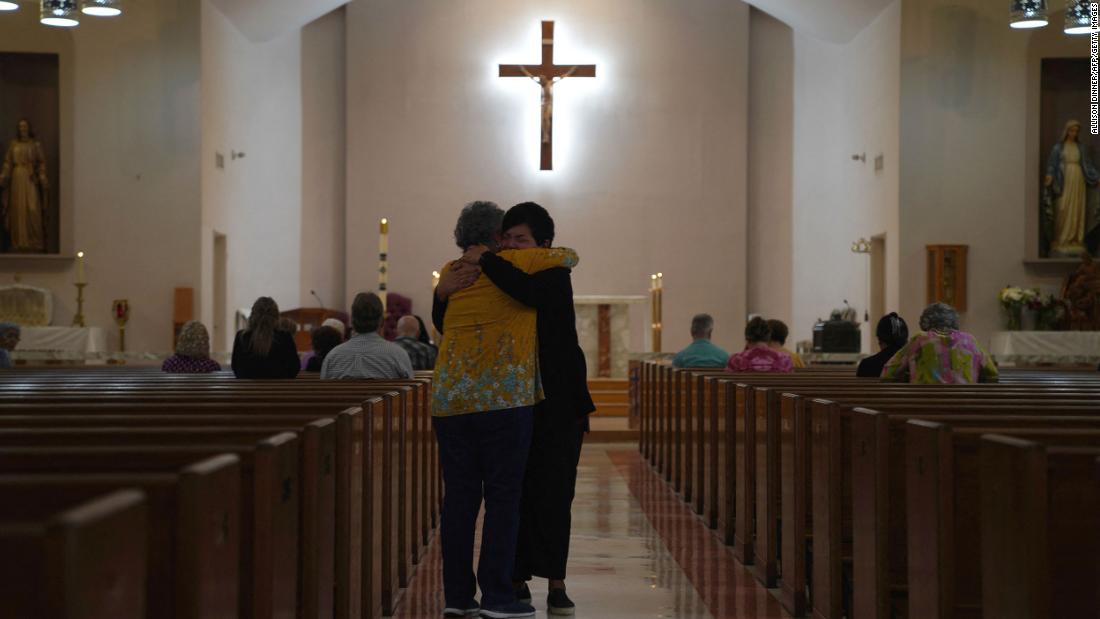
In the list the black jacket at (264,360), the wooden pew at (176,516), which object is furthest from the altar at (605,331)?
the wooden pew at (176,516)

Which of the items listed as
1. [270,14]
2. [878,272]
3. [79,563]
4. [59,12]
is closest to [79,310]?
[59,12]

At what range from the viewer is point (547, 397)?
151 inches

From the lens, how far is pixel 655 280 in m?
11.5

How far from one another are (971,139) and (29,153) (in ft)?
27.1

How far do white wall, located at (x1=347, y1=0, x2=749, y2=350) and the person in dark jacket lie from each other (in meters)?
11.2

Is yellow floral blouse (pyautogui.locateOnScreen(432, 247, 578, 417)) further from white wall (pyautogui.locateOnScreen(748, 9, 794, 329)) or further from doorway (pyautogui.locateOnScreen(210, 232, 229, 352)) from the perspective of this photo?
white wall (pyautogui.locateOnScreen(748, 9, 794, 329))

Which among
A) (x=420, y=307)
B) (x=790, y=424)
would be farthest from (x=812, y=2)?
(x=790, y=424)

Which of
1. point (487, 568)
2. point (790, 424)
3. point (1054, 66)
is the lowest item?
point (487, 568)

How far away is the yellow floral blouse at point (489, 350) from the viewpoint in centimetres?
357

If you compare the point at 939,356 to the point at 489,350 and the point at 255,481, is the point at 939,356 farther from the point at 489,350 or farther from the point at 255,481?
the point at 255,481

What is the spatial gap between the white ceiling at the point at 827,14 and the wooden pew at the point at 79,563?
11.8 m

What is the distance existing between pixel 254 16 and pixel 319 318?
312 centimetres

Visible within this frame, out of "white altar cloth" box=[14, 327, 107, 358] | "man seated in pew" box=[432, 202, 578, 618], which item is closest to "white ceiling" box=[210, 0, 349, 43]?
"white altar cloth" box=[14, 327, 107, 358]

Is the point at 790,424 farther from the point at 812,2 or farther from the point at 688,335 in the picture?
the point at 688,335
